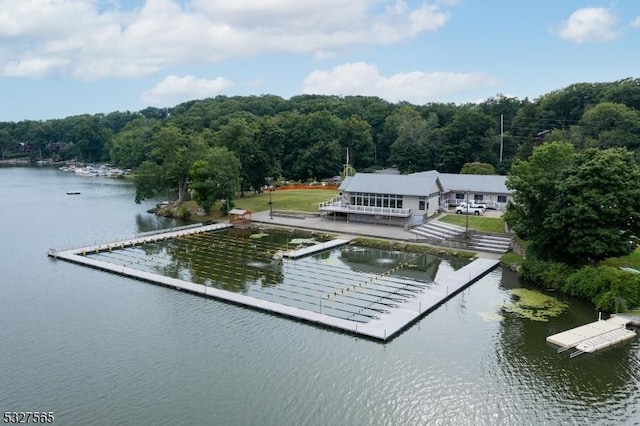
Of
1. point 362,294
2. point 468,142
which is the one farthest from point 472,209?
point 468,142

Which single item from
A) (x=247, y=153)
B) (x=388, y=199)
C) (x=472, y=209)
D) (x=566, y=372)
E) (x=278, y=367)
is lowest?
(x=566, y=372)

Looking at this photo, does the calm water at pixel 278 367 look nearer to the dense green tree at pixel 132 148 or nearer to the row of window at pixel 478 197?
the row of window at pixel 478 197

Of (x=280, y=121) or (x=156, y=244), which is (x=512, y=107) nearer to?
(x=280, y=121)

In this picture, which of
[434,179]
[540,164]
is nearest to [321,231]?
[434,179]

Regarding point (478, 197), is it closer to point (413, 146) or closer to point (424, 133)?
point (413, 146)

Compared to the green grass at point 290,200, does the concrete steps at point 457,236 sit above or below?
below

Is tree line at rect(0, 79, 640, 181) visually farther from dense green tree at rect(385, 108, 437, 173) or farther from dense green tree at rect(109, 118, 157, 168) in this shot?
dense green tree at rect(109, 118, 157, 168)

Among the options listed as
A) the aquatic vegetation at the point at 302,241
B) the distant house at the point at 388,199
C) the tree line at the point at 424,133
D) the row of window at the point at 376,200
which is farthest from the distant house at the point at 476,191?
the aquatic vegetation at the point at 302,241

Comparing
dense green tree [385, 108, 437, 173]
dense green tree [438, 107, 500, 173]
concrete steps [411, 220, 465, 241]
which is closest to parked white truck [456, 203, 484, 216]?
concrete steps [411, 220, 465, 241]
